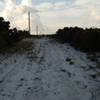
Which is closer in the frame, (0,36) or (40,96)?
(40,96)

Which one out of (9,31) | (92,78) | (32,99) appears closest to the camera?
(32,99)

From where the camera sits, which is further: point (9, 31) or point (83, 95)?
point (9, 31)

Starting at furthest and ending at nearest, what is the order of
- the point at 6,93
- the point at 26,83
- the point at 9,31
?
the point at 9,31 → the point at 26,83 → the point at 6,93

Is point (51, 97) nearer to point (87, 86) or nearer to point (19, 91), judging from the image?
point (19, 91)

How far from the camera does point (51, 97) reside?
25.6ft

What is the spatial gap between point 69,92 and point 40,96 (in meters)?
1.00

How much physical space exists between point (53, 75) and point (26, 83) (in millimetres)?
1865

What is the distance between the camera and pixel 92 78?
35.3ft

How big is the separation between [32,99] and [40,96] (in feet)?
1.37

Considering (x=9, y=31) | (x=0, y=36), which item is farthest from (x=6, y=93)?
(x=9, y=31)

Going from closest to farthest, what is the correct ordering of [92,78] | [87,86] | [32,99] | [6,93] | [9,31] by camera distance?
[32,99] → [6,93] → [87,86] → [92,78] → [9,31]

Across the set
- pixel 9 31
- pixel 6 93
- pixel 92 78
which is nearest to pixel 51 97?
pixel 6 93

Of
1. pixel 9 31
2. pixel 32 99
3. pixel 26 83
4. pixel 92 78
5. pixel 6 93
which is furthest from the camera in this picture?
pixel 9 31

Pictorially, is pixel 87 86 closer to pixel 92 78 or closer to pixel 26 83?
pixel 92 78
